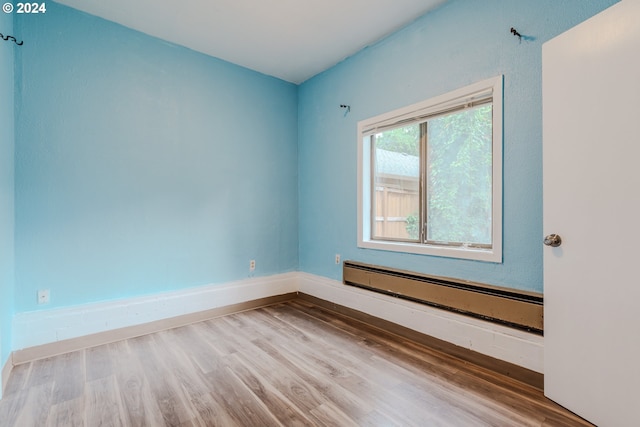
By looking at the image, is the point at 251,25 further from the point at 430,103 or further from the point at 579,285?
the point at 579,285

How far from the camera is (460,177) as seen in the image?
2379 mm

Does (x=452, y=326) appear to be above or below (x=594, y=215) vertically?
below

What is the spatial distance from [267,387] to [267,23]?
2852 millimetres

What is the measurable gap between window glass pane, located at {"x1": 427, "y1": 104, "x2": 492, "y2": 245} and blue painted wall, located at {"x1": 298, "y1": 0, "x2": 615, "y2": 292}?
21cm

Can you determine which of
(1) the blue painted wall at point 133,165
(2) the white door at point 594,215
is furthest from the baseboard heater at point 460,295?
(1) the blue painted wall at point 133,165

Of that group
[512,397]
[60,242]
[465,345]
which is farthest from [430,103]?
[60,242]

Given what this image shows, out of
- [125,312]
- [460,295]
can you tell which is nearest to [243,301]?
[125,312]

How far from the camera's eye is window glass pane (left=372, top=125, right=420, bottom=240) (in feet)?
8.93

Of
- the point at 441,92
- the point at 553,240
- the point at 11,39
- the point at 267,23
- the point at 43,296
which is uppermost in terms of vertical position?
the point at 267,23

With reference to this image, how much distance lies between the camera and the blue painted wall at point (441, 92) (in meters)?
1.85

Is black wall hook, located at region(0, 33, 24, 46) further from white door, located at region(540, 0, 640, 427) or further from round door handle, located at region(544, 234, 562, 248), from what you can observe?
round door handle, located at region(544, 234, 562, 248)

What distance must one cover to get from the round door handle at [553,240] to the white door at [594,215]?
0.7 inches

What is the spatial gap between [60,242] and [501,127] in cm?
342

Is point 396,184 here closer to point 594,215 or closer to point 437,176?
point 437,176
